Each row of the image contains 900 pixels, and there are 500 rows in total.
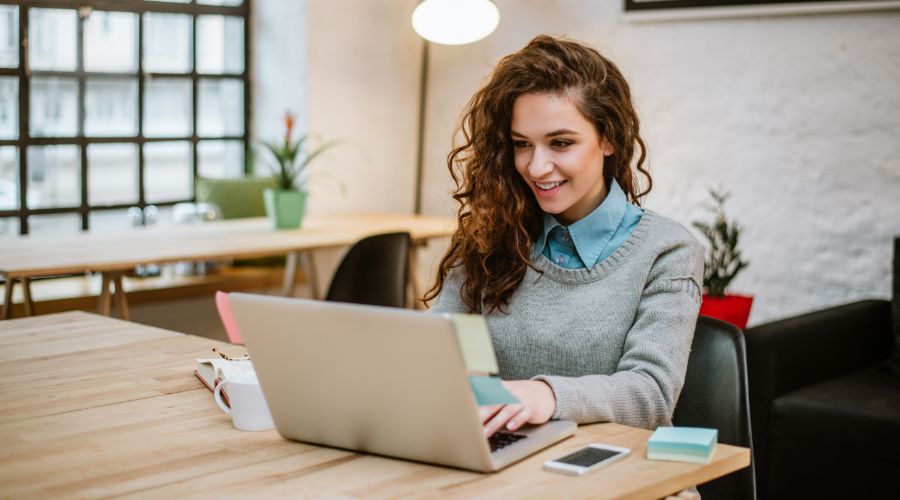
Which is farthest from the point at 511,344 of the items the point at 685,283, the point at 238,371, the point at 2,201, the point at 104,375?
the point at 2,201

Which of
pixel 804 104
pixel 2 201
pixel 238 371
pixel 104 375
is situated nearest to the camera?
pixel 238 371

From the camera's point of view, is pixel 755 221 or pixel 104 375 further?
pixel 755 221

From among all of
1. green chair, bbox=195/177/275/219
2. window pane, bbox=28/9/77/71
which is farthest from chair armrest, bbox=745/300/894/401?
window pane, bbox=28/9/77/71

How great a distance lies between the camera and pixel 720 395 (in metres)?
1.85

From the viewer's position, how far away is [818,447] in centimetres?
326

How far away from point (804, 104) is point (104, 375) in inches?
131

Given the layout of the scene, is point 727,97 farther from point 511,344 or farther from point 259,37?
point 511,344

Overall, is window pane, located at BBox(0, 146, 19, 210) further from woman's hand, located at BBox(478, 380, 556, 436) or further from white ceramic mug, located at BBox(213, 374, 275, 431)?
woman's hand, located at BBox(478, 380, 556, 436)

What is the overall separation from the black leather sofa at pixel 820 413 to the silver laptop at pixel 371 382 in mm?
1915

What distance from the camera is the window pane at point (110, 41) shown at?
5012mm

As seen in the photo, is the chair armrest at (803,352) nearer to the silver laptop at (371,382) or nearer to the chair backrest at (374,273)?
the chair backrest at (374,273)

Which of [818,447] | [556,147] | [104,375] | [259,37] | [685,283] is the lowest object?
[818,447]

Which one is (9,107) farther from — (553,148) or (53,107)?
(553,148)

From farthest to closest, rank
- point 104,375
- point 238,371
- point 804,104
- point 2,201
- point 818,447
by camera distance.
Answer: point 2,201 < point 804,104 < point 818,447 < point 104,375 < point 238,371
